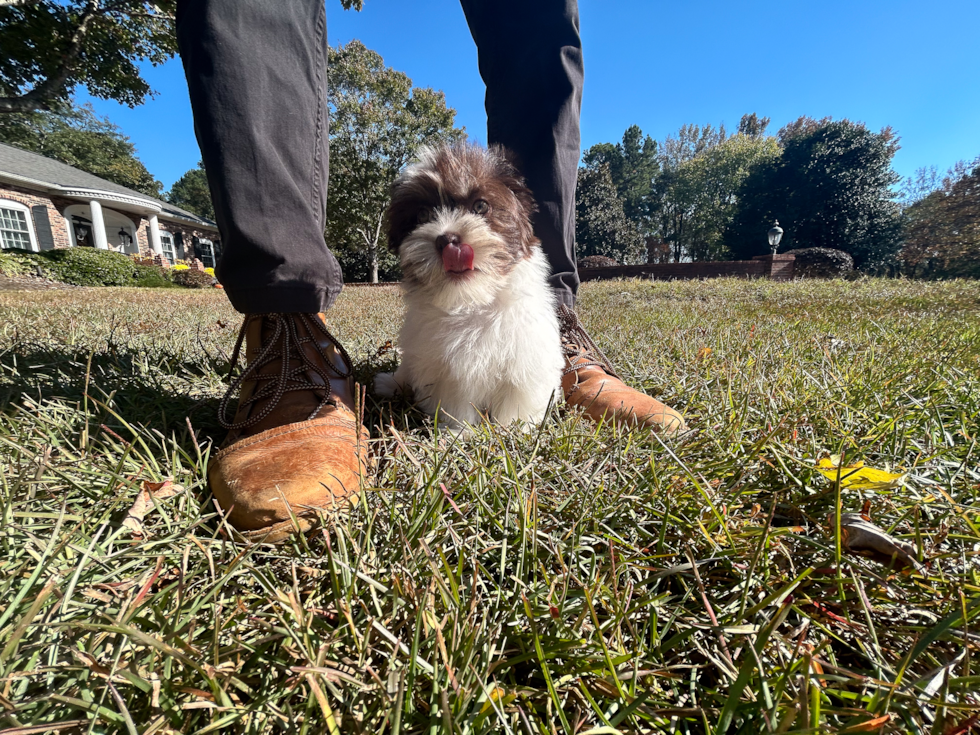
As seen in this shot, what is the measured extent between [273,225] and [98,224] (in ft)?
103

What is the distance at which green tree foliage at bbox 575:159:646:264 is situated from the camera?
33375 mm

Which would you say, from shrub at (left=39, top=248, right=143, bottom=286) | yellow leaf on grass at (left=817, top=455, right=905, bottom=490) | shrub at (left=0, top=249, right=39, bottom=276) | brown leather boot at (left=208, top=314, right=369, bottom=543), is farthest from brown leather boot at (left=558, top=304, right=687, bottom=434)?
shrub at (left=39, top=248, right=143, bottom=286)

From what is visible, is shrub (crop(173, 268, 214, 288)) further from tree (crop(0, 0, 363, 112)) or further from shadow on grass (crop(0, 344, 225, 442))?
shadow on grass (crop(0, 344, 225, 442))

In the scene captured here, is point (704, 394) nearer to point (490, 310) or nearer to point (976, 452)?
point (976, 452)

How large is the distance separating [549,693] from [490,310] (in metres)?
Result: 1.32

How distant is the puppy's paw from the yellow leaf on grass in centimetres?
166

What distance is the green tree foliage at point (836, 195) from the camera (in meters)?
26.5

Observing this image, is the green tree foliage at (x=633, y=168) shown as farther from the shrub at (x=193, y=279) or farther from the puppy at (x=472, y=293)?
the puppy at (x=472, y=293)

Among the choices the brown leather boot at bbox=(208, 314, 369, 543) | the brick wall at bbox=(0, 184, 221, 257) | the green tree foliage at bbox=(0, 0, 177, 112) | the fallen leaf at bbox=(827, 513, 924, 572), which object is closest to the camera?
the fallen leaf at bbox=(827, 513, 924, 572)

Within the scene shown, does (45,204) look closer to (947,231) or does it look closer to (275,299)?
(275,299)

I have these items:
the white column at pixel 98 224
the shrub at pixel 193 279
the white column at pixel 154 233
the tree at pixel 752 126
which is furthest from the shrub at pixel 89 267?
the tree at pixel 752 126

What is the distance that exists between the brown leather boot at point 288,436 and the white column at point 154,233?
112 feet

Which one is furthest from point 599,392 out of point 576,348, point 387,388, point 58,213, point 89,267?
point 58,213

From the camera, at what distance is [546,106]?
2285mm
